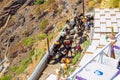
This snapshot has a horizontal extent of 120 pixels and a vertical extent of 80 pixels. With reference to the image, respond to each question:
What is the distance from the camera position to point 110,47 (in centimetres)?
820

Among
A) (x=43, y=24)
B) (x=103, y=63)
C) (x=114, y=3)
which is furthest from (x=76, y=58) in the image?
(x=43, y=24)

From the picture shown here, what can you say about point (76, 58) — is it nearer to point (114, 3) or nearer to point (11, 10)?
point (114, 3)

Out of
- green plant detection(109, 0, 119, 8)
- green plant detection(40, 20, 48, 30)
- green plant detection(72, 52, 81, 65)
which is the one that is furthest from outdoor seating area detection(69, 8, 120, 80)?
green plant detection(40, 20, 48, 30)

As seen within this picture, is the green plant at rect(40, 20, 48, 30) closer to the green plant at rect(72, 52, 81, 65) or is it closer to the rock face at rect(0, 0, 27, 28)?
the rock face at rect(0, 0, 27, 28)

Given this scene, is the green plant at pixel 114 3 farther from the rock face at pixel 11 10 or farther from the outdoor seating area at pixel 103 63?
the rock face at pixel 11 10

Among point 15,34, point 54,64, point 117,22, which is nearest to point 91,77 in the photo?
point 54,64

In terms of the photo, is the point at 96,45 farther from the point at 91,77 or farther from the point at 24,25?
the point at 24,25

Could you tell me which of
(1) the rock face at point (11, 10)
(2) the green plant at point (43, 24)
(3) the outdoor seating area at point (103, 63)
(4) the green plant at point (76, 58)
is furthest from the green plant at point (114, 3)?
(1) the rock face at point (11, 10)

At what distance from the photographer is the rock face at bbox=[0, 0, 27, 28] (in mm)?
40256

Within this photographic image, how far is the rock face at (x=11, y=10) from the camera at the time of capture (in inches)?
1585

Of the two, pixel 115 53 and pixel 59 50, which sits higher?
pixel 115 53

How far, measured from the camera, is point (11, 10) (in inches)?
1596

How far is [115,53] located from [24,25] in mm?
28106

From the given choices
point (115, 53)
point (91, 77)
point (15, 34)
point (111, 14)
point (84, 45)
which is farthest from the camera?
point (15, 34)
